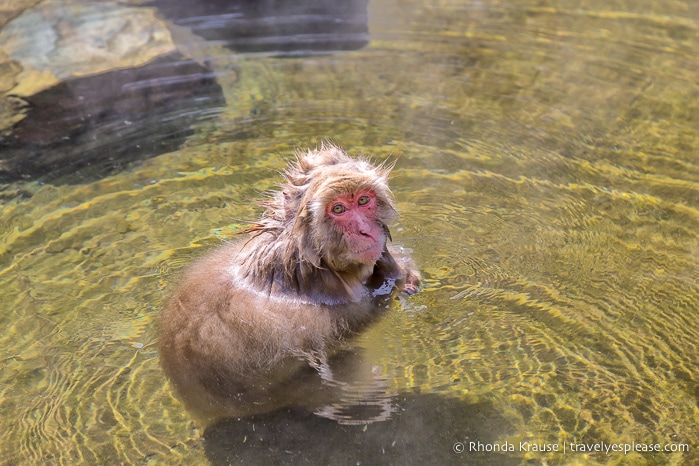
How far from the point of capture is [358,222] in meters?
4.43

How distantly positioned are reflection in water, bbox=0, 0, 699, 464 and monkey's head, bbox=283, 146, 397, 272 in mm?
700

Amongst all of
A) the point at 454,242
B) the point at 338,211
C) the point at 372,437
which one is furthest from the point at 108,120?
the point at 372,437

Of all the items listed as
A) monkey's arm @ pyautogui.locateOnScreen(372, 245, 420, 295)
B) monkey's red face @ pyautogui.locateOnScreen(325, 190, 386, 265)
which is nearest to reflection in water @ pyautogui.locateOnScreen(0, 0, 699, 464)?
monkey's arm @ pyautogui.locateOnScreen(372, 245, 420, 295)

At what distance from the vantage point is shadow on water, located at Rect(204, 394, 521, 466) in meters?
4.24

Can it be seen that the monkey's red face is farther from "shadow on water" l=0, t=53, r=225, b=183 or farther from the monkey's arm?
"shadow on water" l=0, t=53, r=225, b=183

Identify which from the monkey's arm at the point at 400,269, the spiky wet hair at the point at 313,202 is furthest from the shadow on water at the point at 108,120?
the monkey's arm at the point at 400,269

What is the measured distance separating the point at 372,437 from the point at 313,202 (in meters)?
1.43

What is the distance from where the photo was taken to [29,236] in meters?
6.15

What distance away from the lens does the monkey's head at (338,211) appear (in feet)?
14.2

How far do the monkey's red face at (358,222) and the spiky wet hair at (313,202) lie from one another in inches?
1.7

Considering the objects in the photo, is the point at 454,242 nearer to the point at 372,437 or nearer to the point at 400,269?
the point at 400,269

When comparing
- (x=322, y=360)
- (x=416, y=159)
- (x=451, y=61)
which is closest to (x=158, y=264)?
(x=322, y=360)

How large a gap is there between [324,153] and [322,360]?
1.31 meters

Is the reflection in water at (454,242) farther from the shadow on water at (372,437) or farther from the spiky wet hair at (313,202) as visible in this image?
the spiky wet hair at (313,202)
